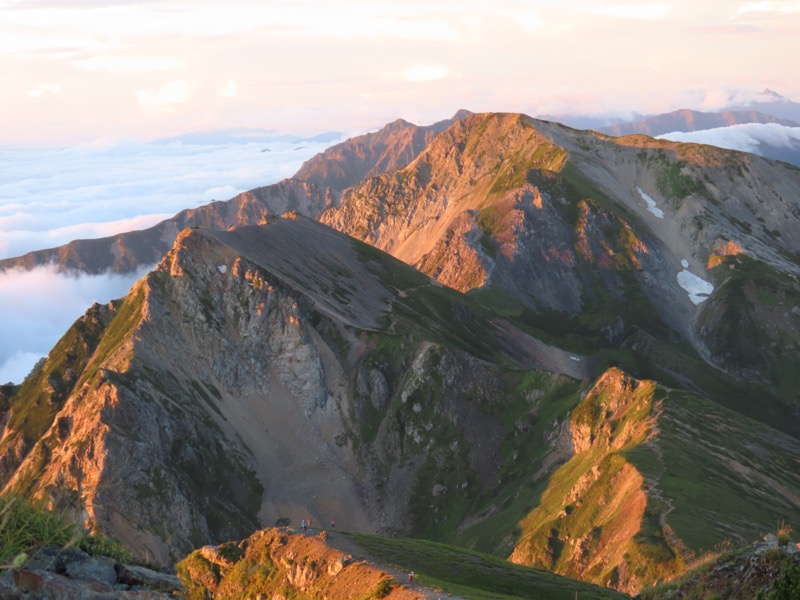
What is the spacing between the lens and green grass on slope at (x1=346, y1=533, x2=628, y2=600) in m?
80.6

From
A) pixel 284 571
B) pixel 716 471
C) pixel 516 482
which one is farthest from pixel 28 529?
pixel 516 482

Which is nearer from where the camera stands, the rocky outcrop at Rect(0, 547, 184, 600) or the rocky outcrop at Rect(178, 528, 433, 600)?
the rocky outcrop at Rect(0, 547, 184, 600)

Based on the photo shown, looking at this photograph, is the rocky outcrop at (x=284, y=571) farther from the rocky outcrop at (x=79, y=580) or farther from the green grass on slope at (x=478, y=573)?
the rocky outcrop at (x=79, y=580)

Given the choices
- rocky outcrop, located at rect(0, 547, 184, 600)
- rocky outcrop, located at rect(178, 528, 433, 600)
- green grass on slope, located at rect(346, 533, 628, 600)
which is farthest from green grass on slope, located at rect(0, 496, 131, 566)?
green grass on slope, located at rect(346, 533, 628, 600)

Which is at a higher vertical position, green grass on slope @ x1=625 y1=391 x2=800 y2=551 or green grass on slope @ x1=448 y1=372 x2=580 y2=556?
green grass on slope @ x1=625 y1=391 x2=800 y2=551

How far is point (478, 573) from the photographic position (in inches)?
3401

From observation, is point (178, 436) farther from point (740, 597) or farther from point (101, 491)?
point (740, 597)

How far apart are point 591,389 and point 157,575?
16664 cm

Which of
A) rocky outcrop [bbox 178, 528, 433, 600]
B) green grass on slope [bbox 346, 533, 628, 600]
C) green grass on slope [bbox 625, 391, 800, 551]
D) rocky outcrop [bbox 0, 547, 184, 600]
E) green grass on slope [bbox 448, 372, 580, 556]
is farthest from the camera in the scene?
green grass on slope [bbox 448, 372, 580, 556]

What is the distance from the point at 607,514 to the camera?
5261 inches

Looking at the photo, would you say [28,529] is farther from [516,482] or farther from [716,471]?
[516,482]

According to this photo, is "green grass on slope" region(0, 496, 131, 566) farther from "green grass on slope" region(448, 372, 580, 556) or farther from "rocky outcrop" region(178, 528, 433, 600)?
"green grass on slope" region(448, 372, 580, 556)

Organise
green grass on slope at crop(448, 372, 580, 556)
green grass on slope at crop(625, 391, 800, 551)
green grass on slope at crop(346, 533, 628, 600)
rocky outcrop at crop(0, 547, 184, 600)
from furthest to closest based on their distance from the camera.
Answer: green grass on slope at crop(448, 372, 580, 556)
green grass on slope at crop(625, 391, 800, 551)
green grass on slope at crop(346, 533, 628, 600)
rocky outcrop at crop(0, 547, 184, 600)

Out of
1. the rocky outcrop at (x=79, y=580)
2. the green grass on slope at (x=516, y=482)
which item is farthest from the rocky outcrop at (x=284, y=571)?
the green grass on slope at (x=516, y=482)
